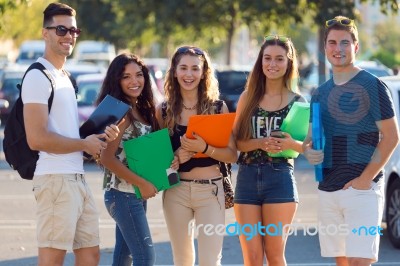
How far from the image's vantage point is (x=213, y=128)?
7152 mm

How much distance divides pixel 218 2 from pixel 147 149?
27369 mm

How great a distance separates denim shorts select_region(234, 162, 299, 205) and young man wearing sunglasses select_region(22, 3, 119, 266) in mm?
1034

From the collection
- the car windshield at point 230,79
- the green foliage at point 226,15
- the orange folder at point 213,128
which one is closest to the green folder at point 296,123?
the orange folder at point 213,128

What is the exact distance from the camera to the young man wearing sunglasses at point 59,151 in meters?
6.44

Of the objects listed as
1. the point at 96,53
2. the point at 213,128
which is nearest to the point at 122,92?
the point at 213,128

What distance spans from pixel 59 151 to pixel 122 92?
0.97 metres

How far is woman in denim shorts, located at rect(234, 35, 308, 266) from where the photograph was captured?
712 centimetres

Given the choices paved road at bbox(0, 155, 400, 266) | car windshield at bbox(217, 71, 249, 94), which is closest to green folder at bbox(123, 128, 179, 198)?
paved road at bbox(0, 155, 400, 266)

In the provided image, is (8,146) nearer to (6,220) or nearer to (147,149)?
(147,149)

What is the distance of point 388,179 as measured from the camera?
1139 centimetres

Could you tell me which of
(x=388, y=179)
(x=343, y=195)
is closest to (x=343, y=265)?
(x=343, y=195)

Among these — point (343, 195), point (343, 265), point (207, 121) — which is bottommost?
point (343, 265)

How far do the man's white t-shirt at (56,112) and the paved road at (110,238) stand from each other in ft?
12.3

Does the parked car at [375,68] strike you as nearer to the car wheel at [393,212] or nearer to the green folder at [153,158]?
the car wheel at [393,212]
